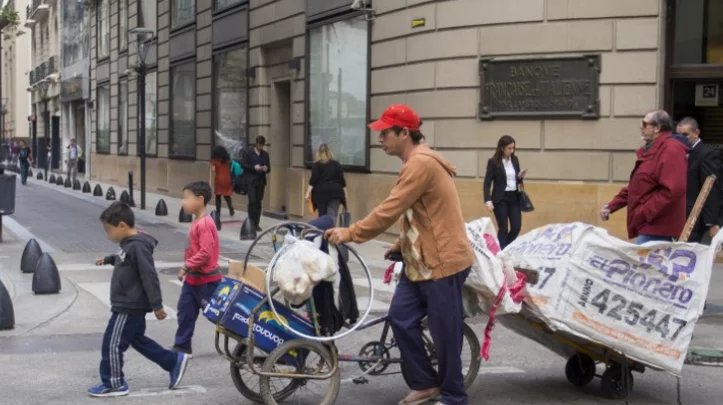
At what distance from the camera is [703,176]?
9.70 meters

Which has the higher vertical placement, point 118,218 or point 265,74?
point 265,74

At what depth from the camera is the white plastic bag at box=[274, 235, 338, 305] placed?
5684 millimetres

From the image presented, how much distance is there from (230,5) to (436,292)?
1995 centimetres

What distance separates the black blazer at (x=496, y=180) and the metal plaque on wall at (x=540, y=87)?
187cm

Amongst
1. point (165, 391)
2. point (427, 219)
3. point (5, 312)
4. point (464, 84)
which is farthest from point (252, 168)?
point (427, 219)

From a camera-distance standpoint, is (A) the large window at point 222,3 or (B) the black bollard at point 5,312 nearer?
(B) the black bollard at point 5,312

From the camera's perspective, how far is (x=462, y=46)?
15086 millimetres

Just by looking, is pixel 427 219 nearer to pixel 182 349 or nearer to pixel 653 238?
pixel 182 349

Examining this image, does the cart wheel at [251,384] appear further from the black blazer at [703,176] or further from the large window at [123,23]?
the large window at [123,23]

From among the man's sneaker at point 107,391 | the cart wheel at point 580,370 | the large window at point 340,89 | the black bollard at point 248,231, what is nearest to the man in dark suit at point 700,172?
the cart wheel at point 580,370

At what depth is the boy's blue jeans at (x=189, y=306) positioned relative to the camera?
24.0ft

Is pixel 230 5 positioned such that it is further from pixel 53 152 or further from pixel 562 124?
pixel 53 152

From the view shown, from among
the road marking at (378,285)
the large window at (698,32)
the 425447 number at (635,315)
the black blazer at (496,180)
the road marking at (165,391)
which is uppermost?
the large window at (698,32)

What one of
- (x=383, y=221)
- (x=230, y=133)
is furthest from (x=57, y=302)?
(x=230, y=133)
